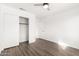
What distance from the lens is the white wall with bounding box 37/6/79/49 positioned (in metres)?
3.32

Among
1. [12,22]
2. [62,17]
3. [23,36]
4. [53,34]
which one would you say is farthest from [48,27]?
[12,22]

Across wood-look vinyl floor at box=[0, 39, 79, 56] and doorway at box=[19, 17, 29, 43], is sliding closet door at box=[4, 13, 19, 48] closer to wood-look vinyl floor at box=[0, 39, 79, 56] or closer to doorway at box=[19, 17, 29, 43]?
wood-look vinyl floor at box=[0, 39, 79, 56]

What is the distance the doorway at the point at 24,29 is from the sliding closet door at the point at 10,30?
90cm

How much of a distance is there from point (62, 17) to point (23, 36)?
3.14m

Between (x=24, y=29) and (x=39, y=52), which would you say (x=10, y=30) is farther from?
(x=39, y=52)

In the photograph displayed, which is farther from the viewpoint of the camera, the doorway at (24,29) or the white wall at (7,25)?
the doorway at (24,29)

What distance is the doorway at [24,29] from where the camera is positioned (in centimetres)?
445

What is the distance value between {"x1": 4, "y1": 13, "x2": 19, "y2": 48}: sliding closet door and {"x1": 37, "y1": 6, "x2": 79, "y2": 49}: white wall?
2742mm

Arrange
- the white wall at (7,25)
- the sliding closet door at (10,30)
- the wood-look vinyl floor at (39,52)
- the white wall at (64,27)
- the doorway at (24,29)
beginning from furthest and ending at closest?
the doorway at (24,29) < the white wall at (64,27) < the sliding closet door at (10,30) < the white wall at (7,25) < the wood-look vinyl floor at (39,52)

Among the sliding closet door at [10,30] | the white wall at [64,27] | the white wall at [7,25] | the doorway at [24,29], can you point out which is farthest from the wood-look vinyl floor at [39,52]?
the doorway at [24,29]

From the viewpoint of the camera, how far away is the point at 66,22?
378 cm

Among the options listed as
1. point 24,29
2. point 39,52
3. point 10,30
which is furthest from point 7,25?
point 39,52

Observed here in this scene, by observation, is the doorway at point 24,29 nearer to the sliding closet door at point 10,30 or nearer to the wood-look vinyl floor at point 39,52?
the sliding closet door at point 10,30

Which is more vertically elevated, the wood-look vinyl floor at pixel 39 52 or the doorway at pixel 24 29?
the doorway at pixel 24 29
